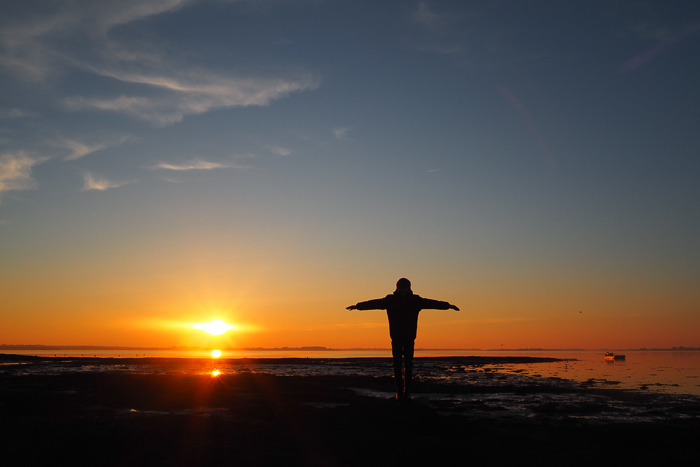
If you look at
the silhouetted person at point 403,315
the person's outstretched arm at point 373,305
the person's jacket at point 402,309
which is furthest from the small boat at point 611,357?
the person's outstretched arm at point 373,305

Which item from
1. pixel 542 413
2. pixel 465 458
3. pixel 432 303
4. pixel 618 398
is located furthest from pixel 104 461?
pixel 618 398

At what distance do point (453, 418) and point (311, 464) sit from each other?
553cm

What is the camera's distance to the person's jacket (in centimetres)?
1251

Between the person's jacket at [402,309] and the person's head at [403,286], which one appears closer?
the person's jacket at [402,309]

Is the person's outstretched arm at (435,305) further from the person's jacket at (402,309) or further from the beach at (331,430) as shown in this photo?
the beach at (331,430)

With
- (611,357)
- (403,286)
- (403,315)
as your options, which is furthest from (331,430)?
(611,357)

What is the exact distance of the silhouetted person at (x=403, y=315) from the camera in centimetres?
1250

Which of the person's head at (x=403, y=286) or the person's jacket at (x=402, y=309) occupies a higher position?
the person's head at (x=403, y=286)

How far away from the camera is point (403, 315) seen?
1252cm

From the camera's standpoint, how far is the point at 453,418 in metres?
11.4

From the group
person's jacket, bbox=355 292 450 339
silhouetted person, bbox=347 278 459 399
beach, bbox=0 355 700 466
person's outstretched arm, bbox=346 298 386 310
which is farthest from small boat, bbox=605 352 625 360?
person's outstretched arm, bbox=346 298 386 310

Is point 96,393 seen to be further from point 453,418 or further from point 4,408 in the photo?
point 453,418

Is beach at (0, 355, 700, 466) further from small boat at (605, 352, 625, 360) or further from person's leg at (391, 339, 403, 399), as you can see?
small boat at (605, 352, 625, 360)

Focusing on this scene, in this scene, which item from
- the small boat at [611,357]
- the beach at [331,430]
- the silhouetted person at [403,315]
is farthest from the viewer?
the small boat at [611,357]
